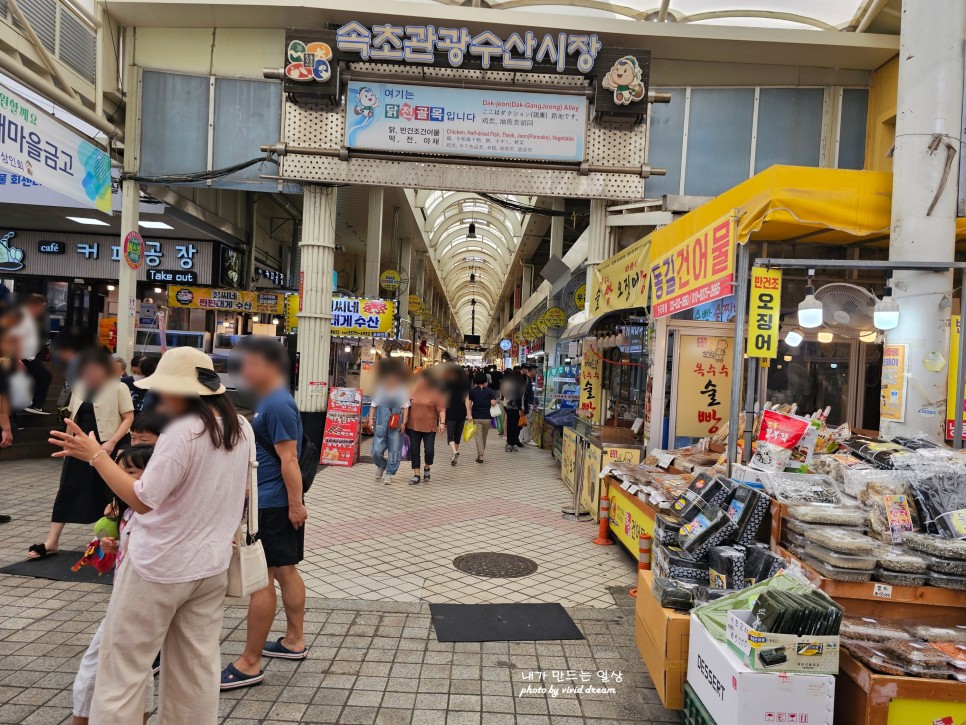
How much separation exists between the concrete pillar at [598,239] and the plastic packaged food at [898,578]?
7.82 m

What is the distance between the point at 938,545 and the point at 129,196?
1098 centimetres

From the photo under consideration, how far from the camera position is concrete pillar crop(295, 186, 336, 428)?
975cm

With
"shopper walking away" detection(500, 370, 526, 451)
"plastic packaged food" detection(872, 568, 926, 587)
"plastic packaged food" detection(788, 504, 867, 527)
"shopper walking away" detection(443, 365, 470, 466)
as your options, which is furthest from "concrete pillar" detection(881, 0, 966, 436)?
"shopper walking away" detection(500, 370, 526, 451)

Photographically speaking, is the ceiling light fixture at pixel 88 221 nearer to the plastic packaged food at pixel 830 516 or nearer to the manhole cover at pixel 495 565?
the manhole cover at pixel 495 565

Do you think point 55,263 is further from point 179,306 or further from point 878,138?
point 878,138

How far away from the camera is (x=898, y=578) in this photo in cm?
296

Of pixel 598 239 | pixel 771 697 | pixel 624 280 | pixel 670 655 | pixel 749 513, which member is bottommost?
pixel 670 655

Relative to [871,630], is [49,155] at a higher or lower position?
higher

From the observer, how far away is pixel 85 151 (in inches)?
224

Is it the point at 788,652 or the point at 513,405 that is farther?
the point at 513,405

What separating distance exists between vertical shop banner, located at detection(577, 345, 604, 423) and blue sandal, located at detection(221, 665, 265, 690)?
7900 mm

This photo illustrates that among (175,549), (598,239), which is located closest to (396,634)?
(175,549)

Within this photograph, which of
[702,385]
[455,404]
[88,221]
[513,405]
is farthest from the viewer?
[513,405]

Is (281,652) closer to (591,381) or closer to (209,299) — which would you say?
(591,381)
